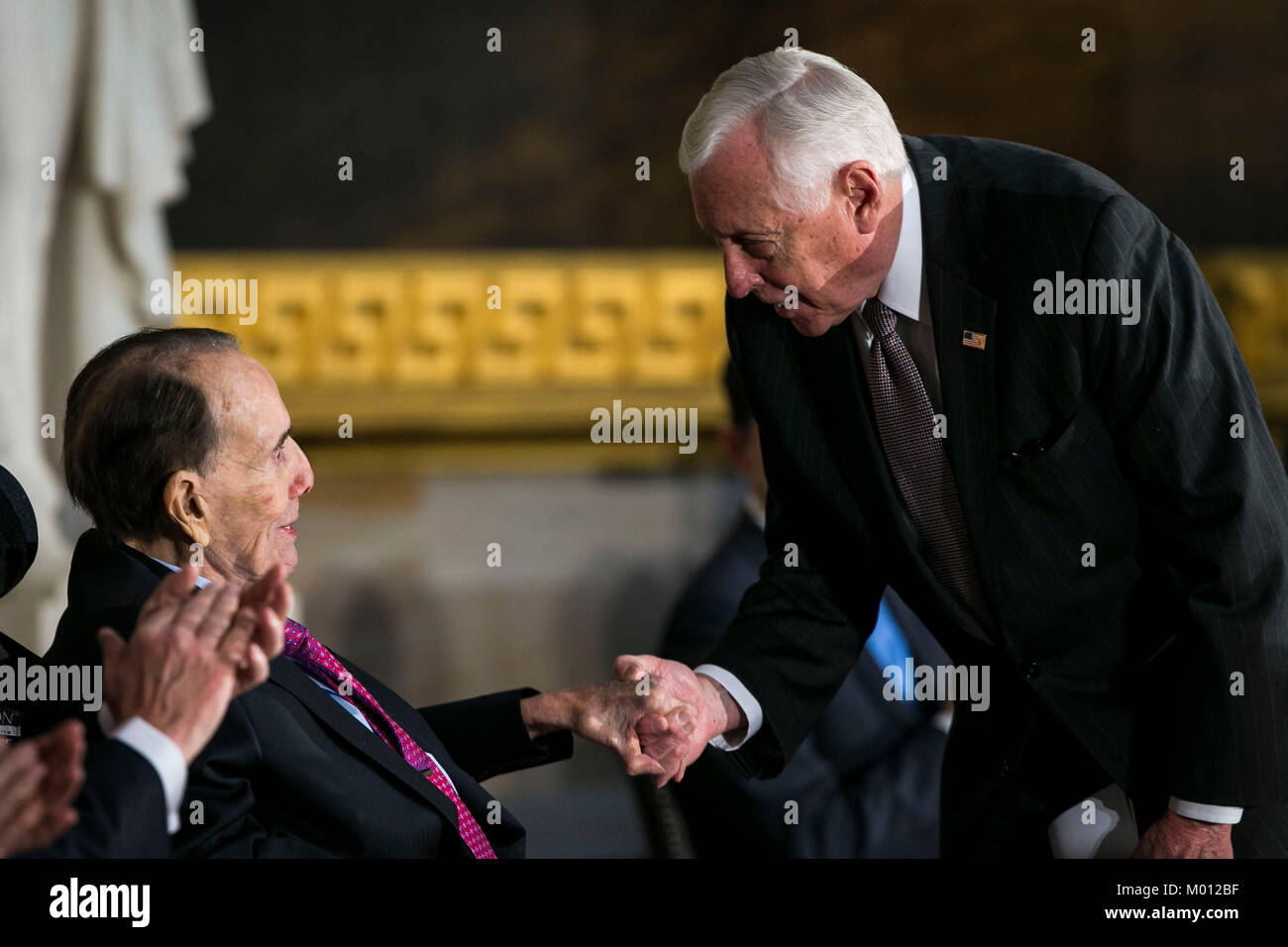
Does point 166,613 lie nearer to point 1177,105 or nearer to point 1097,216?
point 1097,216

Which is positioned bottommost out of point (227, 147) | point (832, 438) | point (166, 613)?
point (166, 613)

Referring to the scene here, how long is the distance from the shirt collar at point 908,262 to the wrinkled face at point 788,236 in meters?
0.01

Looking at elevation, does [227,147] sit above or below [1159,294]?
above

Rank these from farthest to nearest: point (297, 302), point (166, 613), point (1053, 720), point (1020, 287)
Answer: point (297, 302)
point (1053, 720)
point (1020, 287)
point (166, 613)

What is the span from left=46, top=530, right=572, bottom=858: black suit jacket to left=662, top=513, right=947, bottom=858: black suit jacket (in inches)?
39.5

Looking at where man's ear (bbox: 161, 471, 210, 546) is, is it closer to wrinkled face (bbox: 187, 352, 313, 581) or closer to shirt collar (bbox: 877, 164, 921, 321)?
wrinkled face (bbox: 187, 352, 313, 581)

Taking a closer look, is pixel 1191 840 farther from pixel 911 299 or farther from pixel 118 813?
pixel 118 813

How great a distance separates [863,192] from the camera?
7.02 ft

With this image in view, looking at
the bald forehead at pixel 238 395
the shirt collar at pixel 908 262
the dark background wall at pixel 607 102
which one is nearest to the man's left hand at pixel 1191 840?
the shirt collar at pixel 908 262

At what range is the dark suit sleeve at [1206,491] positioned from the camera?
1943 millimetres
